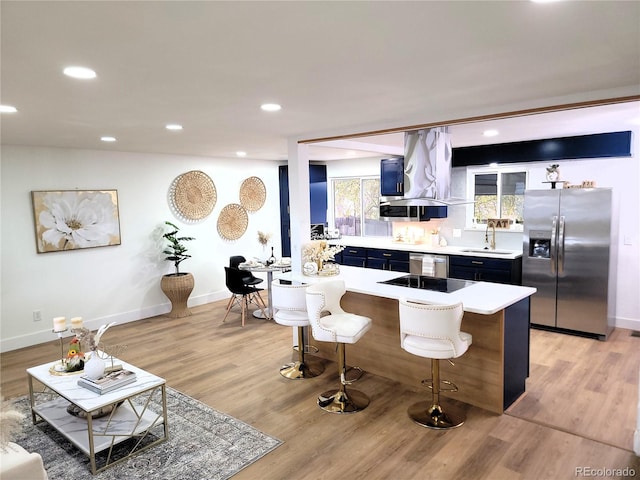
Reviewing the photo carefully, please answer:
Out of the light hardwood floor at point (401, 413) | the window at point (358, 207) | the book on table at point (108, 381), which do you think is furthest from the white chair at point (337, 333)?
the window at point (358, 207)

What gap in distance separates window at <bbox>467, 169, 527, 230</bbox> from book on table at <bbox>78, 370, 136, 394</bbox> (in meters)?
5.32

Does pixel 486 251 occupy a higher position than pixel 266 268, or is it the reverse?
pixel 486 251

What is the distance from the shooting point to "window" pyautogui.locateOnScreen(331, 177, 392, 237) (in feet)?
26.3

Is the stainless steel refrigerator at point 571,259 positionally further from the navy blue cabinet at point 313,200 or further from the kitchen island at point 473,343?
the navy blue cabinet at point 313,200

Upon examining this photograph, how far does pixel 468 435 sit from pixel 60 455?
288 centimetres

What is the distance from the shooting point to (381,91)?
277cm

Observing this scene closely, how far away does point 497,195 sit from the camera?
21.2 feet

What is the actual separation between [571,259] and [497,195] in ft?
5.28

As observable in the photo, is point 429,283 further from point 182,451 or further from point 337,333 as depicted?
point 182,451

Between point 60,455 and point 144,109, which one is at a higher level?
point 144,109

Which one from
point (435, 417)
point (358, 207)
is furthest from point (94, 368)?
point (358, 207)

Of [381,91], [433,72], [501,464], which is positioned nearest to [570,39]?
[433,72]

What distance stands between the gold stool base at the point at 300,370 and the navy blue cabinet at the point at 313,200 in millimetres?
4054

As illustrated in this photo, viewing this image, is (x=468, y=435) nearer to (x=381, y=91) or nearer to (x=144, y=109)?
(x=381, y=91)
